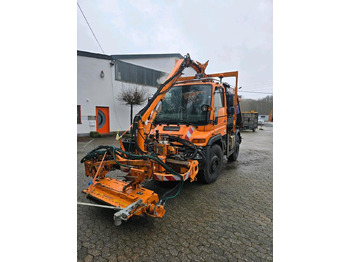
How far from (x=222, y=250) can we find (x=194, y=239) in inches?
14.2

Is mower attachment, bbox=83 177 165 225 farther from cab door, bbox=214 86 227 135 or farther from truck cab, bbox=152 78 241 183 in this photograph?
cab door, bbox=214 86 227 135

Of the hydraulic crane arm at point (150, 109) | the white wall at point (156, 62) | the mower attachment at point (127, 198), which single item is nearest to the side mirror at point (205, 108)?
the hydraulic crane arm at point (150, 109)

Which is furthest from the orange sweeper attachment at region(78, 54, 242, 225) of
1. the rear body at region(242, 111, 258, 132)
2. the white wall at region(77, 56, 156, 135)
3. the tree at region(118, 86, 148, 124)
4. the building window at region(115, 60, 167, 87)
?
the rear body at region(242, 111, 258, 132)

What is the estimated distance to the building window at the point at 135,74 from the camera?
42.2ft

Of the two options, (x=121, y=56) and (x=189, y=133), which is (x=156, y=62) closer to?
(x=121, y=56)

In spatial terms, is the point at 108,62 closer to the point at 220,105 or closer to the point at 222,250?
the point at 220,105

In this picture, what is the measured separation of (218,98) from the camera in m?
4.31

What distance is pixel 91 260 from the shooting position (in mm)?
1942

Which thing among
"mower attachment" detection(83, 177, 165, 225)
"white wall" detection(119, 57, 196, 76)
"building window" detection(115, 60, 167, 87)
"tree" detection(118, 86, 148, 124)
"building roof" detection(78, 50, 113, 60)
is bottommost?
"mower attachment" detection(83, 177, 165, 225)

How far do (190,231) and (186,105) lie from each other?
265 cm

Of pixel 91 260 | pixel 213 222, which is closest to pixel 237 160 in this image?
pixel 213 222

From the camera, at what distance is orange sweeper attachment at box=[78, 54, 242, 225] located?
254 centimetres

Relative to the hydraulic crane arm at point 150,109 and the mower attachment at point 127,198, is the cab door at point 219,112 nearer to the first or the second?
the hydraulic crane arm at point 150,109

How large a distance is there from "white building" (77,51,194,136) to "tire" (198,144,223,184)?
7.57 meters
